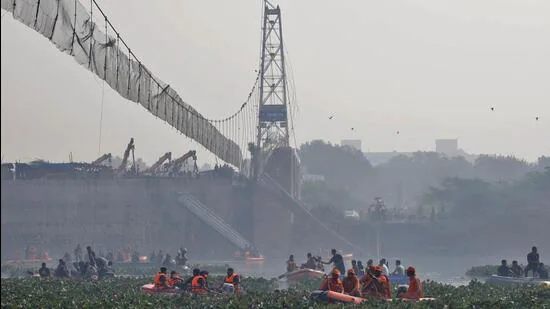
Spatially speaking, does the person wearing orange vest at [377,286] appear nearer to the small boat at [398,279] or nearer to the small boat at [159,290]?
the small boat at [159,290]

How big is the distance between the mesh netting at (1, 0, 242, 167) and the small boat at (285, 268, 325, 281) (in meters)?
9.79

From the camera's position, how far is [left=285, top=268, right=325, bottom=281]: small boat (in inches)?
2660

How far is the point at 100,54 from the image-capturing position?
43.6 metres

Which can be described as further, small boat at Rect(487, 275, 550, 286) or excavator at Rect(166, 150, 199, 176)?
excavator at Rect(166, 150, 199, 176)

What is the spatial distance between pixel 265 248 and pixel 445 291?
96.5 meters

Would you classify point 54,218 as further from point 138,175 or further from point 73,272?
point 73,272

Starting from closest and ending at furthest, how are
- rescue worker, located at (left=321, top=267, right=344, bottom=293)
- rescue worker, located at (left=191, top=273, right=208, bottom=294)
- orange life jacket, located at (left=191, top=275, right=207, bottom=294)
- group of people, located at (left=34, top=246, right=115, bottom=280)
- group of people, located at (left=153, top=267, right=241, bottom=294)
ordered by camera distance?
rescue worker, located at (left=321, top=267, right=344, bottom=293) < orange life jacket, located at (left=191, top=275, right=207, bottom=294) < rescue worker, located at (left=191, top=273, right=208, bottom=294) < group of people, located at (left=153, top=267, right=241, bottom=294) < group of people, located at (left=34, top=246, right=115, bottom=280)

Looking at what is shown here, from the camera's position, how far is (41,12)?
107ft

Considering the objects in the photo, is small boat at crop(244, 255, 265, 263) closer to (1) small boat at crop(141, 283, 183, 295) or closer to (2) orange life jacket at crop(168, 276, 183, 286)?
(2) orange life jacket at crop(168, 276, 183, 286)

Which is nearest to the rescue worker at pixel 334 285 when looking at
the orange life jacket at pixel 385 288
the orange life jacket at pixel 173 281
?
the orange life jacket at pixel 385 288

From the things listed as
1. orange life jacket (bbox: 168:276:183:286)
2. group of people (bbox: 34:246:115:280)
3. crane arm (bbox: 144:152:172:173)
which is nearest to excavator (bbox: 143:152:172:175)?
crane arm (bbox: 144:152:172:173)

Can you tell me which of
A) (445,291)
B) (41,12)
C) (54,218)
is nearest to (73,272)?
(445,291)

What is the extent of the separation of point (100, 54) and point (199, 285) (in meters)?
9.46

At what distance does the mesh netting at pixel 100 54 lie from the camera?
1282 inches
